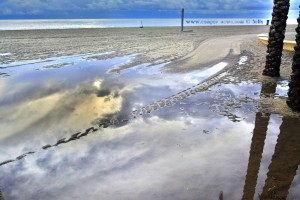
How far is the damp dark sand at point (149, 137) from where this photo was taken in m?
4.58

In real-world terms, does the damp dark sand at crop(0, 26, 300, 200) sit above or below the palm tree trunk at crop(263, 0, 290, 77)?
below

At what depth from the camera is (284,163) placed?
5113 millimetres

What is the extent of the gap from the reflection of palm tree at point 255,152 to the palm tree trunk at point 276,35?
4613 millimetres

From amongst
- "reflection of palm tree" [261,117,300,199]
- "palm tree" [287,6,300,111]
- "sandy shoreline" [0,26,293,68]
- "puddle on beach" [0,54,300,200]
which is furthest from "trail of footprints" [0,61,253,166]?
"sandy shoreline" [0,26,293,68]

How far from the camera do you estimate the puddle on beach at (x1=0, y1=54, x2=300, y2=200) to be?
14.9 ft

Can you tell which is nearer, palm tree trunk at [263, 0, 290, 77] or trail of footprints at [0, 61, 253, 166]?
trail of footprints at [0, 61, 253, 166]

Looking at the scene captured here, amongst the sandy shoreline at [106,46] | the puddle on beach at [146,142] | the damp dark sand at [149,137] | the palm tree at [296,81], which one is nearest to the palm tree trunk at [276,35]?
the damp dark sand at [149,137]

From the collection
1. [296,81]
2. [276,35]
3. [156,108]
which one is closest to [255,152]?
[296,81]

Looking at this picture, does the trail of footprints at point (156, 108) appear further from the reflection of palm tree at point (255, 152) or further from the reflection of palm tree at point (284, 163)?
the reflection of palm tree at point (284, 163)

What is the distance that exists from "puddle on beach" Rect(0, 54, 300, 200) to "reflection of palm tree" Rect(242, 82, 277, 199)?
18 millimetres

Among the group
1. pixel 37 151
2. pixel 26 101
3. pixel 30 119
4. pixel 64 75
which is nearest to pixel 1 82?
pixel 64 75

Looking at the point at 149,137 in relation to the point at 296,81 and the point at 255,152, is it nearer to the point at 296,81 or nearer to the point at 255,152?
the point at 255,152

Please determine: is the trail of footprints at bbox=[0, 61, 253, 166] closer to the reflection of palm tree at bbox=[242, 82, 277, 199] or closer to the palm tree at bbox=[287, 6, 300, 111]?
the reflection of palm tree at bbox=[242, 82, 277, 199]

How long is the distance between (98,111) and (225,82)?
522cm
